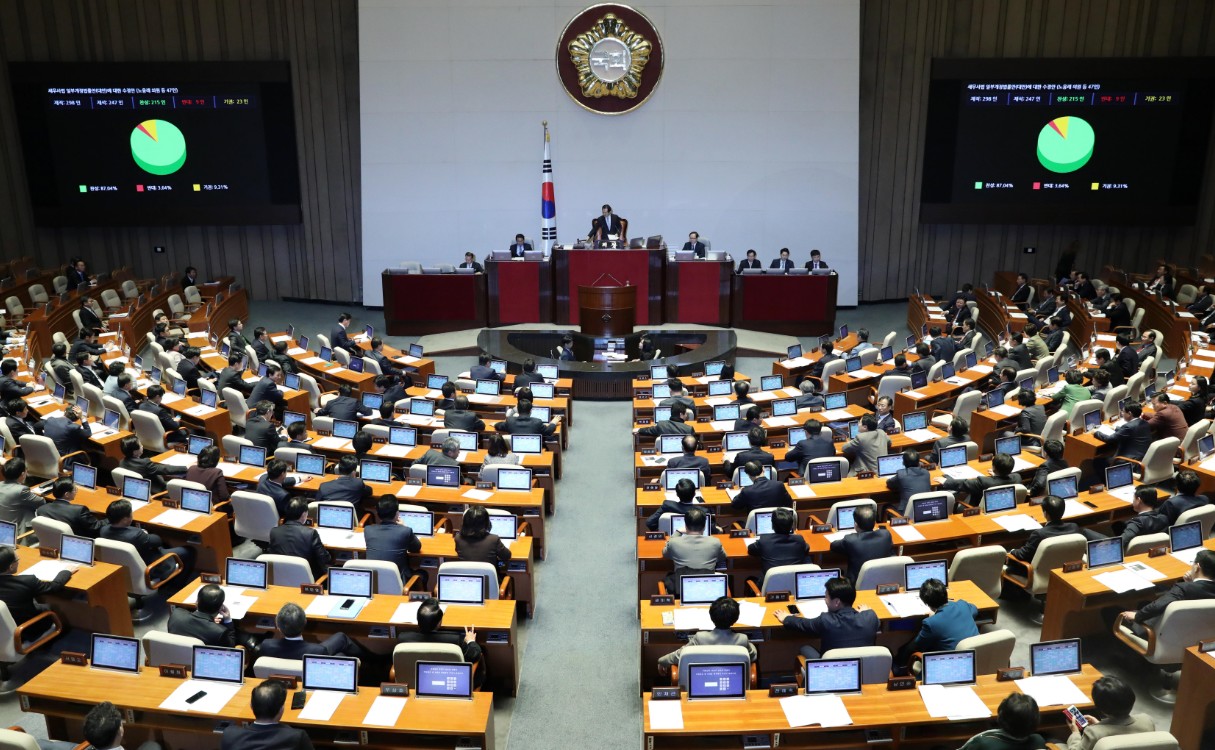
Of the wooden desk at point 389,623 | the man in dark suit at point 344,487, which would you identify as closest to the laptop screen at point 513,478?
the man in dark suit at point 344,487

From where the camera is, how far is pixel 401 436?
1019 centimetres

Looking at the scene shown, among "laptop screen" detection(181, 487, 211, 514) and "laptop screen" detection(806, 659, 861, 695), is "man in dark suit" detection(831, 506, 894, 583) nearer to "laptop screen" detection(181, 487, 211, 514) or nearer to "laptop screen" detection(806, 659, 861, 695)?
"laptop screen" detection(806, 659, 861, 695)

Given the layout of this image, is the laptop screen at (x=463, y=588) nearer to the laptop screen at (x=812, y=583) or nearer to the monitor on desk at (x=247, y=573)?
the monitor on desk at (x=247, y=573)

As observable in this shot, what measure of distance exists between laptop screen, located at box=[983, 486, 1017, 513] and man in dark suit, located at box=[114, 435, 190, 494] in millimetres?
7400

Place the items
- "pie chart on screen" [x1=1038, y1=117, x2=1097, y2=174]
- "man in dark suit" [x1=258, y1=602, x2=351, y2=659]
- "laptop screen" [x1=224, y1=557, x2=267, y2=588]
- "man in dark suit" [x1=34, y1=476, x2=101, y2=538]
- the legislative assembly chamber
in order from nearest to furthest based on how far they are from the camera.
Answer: "man in dark suit" [x1=258, y1=602, x2=351, y2=659] → the legislative assembly chamber → "laptop screen" [x1=224, y1=557, x2=267, y2=588] → "man in dark suit" [x1=34, y1=476, x2=101, y2=538] → "pie chart on screen" [x1=1038, y1=117, x2=1097, y2=174]

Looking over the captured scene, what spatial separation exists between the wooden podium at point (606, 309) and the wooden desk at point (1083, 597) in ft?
31.6

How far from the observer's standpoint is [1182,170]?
1853 cm

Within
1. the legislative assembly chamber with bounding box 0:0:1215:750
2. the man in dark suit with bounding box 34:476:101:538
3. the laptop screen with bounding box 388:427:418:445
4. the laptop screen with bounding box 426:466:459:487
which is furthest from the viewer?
the laptop screen with bounding box 388:427:418:445

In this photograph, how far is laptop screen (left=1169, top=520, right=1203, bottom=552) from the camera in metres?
7.13

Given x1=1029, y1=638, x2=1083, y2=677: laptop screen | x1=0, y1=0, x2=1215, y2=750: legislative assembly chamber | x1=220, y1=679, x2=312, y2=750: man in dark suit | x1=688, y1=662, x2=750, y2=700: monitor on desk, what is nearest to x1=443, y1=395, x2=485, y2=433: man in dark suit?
x1=0, y1=0, x2=1215, y2=750: legislative assembly chamber

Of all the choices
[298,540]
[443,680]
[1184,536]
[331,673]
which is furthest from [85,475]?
[1184,536]

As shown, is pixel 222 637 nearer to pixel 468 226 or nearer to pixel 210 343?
pixel 210 343

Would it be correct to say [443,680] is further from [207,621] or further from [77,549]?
[77,549]

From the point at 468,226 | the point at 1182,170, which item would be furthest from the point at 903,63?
the point at 468,226
